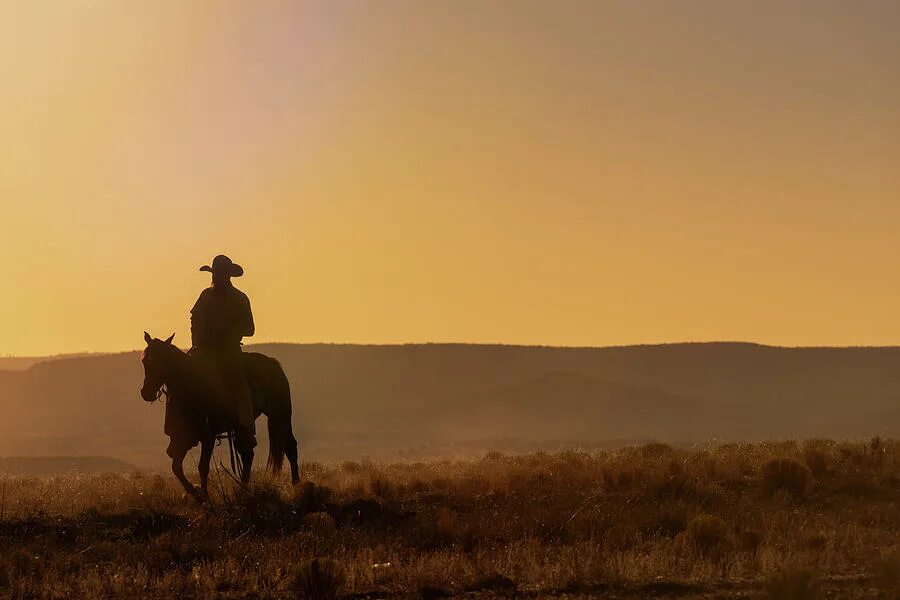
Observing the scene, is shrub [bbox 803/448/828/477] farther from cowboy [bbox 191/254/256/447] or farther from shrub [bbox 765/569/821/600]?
shrub [bbox 765/569/821/600]

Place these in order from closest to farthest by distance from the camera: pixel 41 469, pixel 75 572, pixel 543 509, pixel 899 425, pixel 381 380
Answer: pixel 75 572 < pixel 543 509 < pixel 41 469 < pixel 899 425 < pixel 381 380

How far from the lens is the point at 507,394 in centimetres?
15700

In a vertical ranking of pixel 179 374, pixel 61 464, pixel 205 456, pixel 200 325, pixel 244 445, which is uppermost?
pixel 200 325

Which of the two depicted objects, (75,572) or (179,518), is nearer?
(75,572)

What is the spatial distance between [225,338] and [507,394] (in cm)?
13864

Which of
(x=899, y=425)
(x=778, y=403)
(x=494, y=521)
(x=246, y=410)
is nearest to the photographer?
(x=494, y=521)

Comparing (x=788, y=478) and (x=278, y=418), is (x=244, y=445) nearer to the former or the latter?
(x=278, y=418)

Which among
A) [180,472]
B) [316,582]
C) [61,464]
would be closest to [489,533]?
[316,582]

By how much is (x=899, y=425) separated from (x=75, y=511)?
109701mm

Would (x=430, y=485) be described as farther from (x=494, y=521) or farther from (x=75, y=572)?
(x=75, y=572)

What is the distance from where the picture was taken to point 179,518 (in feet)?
52.8

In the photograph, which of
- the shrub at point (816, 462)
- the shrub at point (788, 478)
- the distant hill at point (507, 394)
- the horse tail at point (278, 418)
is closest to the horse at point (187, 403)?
the horse tail at point (278, 418)

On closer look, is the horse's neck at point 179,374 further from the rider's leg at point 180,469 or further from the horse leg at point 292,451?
the horse leg at point 292,451

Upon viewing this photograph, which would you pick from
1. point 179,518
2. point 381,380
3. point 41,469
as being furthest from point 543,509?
point 381,380
